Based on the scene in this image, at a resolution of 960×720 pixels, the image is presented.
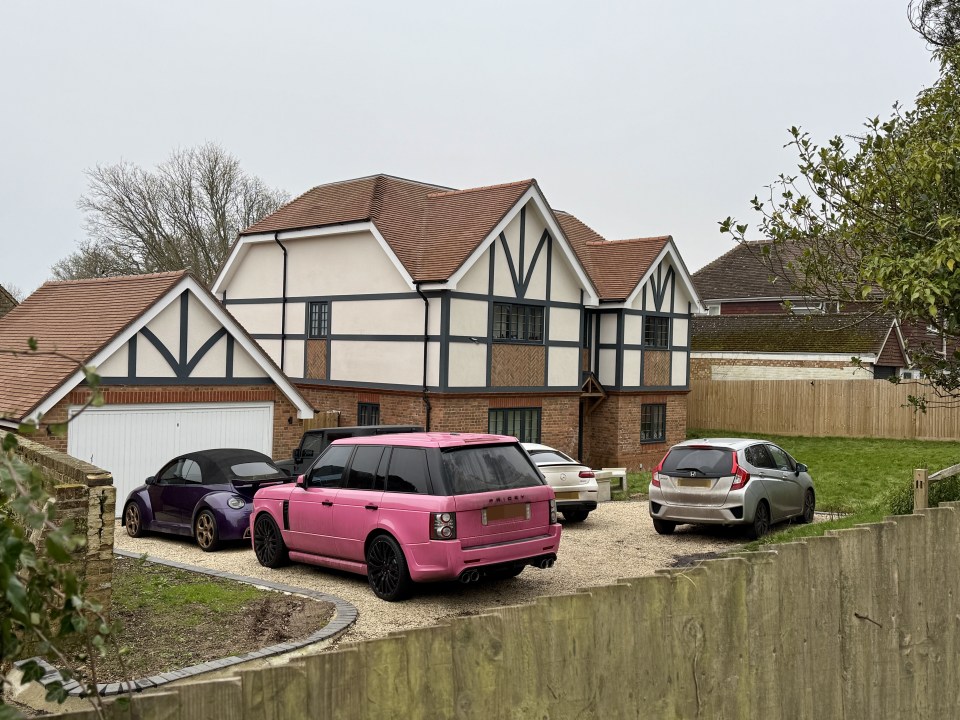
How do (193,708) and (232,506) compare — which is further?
(232,506)

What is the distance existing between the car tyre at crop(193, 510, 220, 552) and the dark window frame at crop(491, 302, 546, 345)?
11.4 meters

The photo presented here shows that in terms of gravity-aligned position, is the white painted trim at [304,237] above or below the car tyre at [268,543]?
above

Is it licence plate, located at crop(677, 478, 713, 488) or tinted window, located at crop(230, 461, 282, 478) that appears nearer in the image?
tinted window, located at crop(230, 461, 282, 478)

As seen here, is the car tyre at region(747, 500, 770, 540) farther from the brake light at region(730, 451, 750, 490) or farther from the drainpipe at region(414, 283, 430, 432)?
the drainpipe at region(414, 283, 430, 432)

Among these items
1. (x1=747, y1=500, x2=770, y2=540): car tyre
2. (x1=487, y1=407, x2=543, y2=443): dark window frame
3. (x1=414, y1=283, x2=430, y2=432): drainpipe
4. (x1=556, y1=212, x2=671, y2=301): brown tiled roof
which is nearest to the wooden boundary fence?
(x1=556, y1=212, x2=671, y2=301): brown tiled roof

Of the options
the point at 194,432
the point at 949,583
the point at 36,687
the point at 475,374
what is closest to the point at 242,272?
the point at 475,374

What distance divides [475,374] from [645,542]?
942 centimetres

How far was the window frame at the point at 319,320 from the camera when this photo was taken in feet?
87.0

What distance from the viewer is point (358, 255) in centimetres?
2553

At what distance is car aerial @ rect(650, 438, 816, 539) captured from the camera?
14.9 meters

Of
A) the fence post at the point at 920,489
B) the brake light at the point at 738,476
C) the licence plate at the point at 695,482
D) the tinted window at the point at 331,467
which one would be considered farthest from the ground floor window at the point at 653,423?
the tinted window at the point at 331,467

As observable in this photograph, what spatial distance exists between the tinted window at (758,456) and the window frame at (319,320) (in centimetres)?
1378

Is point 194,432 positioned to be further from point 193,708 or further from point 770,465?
point 193,708

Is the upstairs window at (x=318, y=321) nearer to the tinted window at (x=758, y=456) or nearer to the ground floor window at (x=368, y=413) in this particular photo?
the ground floor window at (x=368, y=413)
